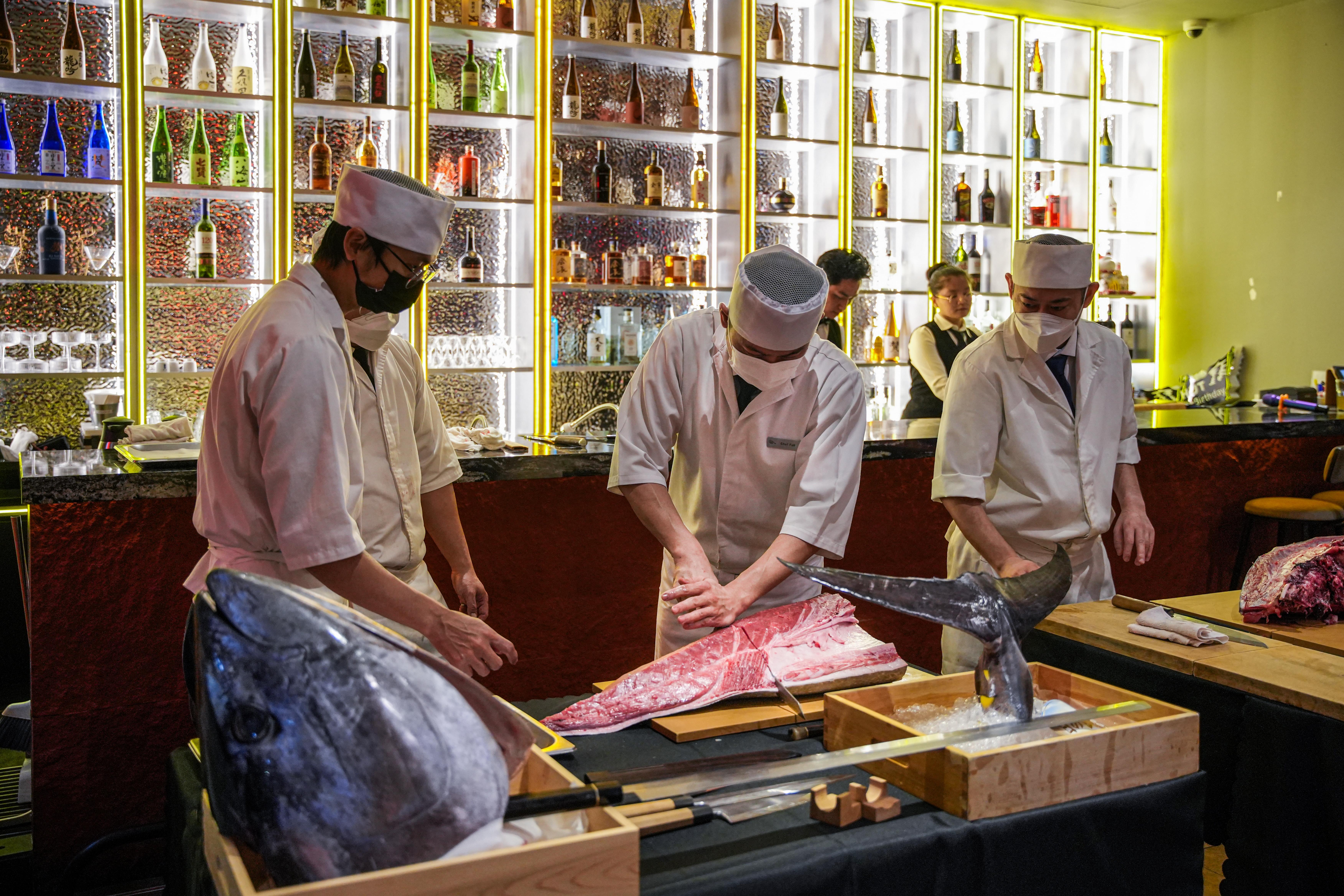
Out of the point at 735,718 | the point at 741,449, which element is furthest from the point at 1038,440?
the point at 735,718

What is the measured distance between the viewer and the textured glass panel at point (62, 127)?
4.72 metres

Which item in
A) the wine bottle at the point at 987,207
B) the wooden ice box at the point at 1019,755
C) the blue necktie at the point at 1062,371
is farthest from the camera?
the wine bottle at the point at 987,207

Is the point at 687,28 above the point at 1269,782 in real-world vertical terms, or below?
above

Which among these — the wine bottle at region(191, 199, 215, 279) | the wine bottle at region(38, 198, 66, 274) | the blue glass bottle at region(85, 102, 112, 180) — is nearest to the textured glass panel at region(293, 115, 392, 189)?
the wine bottle at region(191, 199, 215, 279)

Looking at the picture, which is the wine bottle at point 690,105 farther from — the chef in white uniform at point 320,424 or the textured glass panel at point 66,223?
the chef in white uniform at point 320,424

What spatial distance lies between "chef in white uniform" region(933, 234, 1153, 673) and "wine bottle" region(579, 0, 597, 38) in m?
3.49

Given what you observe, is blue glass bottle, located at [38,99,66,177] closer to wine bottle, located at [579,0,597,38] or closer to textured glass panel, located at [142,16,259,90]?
textured glass panel, located at [142,16,259,90]

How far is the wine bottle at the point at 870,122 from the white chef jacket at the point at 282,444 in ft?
17.1

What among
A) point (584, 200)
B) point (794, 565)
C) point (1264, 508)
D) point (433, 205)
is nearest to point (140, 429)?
point (433, 205)

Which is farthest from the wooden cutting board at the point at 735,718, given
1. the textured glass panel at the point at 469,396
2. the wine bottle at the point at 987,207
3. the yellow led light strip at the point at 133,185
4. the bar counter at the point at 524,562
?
the wine bottle at the point at 987,207

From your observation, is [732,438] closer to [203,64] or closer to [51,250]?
[51,250]

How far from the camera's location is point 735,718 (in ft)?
5.47

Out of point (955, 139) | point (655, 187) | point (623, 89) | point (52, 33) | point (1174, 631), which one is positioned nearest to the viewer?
point (1174, 631)

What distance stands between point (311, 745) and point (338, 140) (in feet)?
15.3
